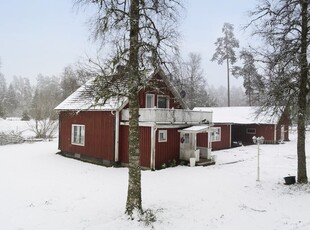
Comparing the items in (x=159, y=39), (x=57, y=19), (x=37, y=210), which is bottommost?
(x=37, y=210)

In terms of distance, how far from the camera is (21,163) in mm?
18594

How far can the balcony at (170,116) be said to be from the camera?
16720mm

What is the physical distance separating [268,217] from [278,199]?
2.20m

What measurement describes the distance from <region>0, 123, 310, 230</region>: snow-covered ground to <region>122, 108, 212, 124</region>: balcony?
3.05m

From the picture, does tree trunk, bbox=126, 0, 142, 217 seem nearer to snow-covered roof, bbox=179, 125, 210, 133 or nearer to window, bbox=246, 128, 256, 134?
snow-covered roof, bbox=179, 125, 210, 133

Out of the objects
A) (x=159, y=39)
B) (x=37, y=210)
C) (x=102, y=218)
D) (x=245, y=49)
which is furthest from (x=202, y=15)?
(x=37, y=210)

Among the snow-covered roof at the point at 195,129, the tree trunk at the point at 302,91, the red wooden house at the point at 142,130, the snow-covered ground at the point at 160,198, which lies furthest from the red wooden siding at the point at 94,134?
the tree trunk at the point at 302,91

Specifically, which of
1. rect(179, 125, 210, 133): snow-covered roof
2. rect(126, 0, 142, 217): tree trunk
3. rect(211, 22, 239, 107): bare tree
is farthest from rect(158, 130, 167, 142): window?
rect(211, 22, 239, 107): bare tree

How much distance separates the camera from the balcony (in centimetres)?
1672

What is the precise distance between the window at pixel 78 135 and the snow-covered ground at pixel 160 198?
9.67ft

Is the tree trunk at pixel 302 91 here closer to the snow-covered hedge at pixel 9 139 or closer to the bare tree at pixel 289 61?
the bare tree at pixel 289 61

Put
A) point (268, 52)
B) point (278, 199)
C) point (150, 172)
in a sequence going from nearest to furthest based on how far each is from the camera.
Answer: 1. point (278, 199)
2. point (268, 52)
3. point (150, 172)

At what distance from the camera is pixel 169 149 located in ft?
58.8

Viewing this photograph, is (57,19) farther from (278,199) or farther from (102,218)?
(278,199)
